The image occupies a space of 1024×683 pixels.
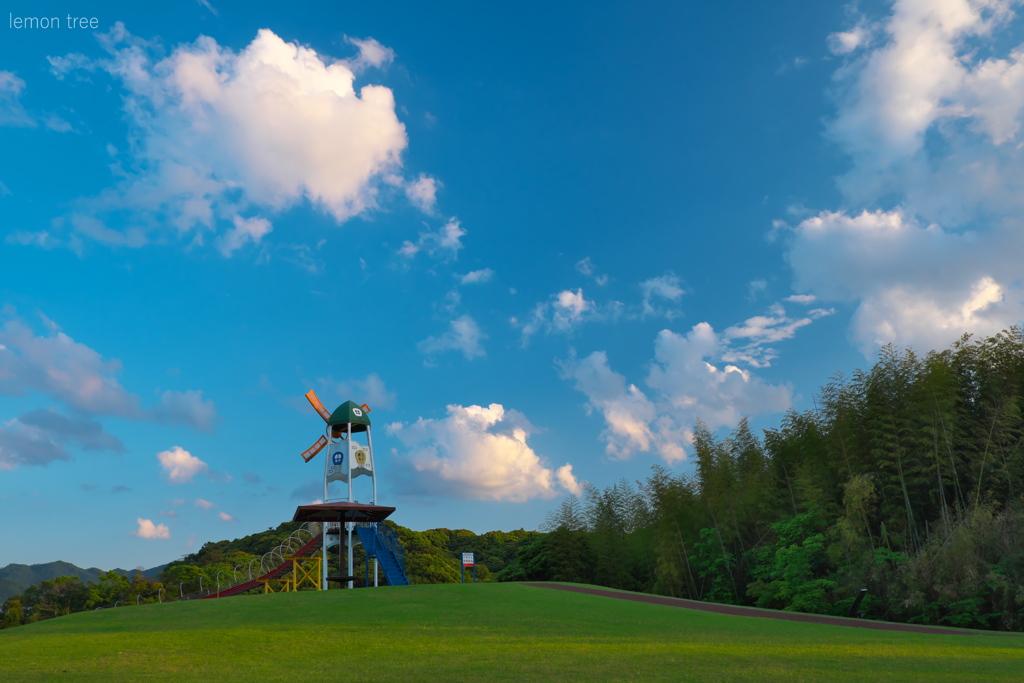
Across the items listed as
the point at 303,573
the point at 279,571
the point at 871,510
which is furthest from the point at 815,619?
the point at 279,571

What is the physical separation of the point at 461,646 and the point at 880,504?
63.0 ft

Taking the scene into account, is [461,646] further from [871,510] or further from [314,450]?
[314,450]

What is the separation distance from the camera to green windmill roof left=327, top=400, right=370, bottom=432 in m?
28.8

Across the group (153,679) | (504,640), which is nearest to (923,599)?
(504,640)

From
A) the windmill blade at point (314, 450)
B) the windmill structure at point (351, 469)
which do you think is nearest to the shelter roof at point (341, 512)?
the windmill structure at point (351, 469)

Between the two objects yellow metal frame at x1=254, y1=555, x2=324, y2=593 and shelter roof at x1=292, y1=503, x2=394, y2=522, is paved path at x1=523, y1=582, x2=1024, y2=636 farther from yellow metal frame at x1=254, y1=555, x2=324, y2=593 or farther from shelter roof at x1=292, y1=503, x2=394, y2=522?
yellow metal frame at x1=254, y1=555, x2=324, y2=593

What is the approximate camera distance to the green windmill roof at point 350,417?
28.8 meters

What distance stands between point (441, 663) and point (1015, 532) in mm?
18582

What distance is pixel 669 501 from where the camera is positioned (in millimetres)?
27250

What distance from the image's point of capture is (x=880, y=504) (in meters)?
22.4

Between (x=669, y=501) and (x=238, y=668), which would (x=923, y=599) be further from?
(x=238, y=668)

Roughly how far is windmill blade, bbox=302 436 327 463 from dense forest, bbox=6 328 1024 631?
581 inches

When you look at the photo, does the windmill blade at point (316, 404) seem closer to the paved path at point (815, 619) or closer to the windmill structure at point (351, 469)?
the windmill structure at point (351, 469)

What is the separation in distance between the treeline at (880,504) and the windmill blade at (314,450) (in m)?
19.0
